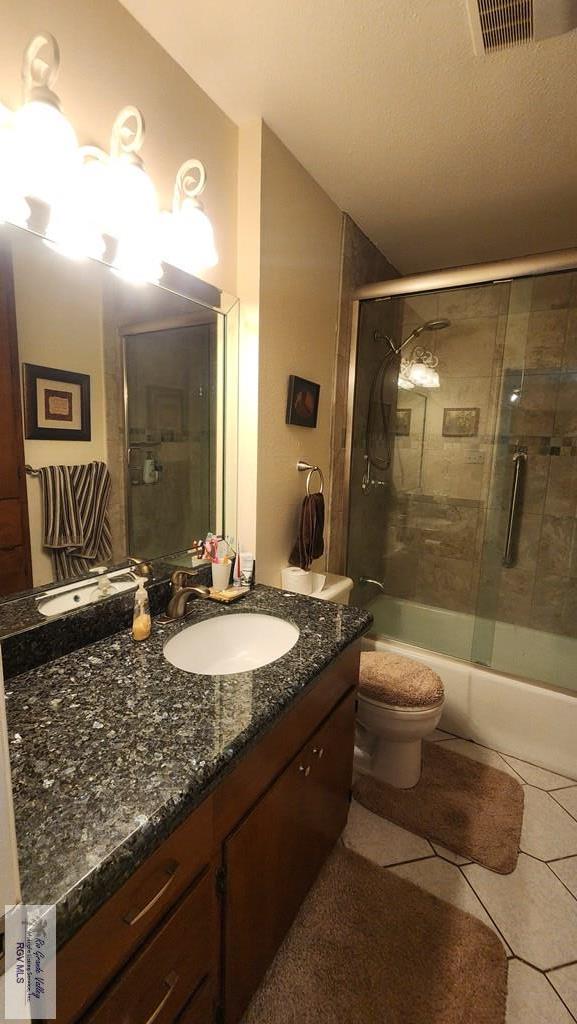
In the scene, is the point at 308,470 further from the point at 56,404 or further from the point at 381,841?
the point at 381,841

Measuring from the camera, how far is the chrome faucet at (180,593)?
128cm

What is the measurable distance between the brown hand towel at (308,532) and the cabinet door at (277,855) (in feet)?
2.24

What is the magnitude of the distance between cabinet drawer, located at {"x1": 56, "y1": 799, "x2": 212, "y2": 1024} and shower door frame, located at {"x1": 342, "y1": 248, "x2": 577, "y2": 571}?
5.83ft

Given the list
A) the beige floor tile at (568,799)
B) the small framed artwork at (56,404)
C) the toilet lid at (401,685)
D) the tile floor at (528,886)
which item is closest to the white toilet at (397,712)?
the toilet lid at (401,685)

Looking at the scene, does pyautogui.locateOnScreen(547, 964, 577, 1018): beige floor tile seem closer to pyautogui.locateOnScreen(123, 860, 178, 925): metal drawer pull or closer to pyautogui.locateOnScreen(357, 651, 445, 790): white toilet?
pyautogui.locateOnScreen(357, 651, 445, 790): white toilet

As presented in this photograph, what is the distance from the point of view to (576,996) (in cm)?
110

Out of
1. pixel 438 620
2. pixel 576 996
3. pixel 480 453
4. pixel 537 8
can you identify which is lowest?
pixel 576 996

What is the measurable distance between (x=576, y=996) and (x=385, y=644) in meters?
1.30

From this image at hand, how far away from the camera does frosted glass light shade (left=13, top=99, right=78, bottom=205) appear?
2.84ft

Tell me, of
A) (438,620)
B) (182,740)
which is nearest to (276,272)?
(182,740)

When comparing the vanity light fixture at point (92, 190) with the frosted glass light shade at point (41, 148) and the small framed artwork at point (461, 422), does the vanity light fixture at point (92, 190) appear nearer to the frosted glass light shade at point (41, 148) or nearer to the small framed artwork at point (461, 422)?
the frosted glass light shade at point (41, 148)

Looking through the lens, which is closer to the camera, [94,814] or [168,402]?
[94,814]

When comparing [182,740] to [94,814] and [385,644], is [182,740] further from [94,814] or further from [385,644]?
[385,644]

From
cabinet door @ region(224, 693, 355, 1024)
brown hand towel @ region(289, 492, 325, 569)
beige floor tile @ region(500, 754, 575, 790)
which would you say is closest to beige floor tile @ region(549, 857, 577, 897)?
beige floor tile @ region(500, 754, 575, 790)
